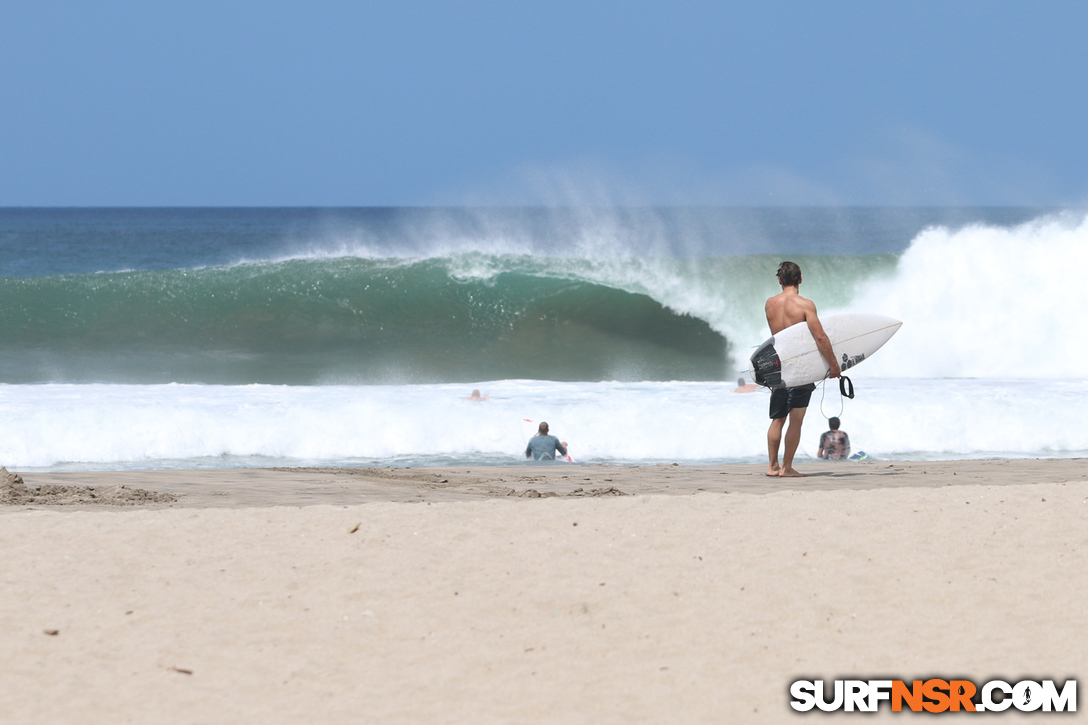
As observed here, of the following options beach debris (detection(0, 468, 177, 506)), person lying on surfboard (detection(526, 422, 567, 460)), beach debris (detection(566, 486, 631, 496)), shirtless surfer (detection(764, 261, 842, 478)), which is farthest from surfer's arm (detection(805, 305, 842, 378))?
beach debris (detection(0, 468, 177, 506))

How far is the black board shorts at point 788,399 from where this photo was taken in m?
6.66

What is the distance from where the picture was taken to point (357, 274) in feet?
62.9

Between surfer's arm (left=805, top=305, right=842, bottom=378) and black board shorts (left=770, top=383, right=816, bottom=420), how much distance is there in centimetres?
18

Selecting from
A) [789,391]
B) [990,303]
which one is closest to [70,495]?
[789,391]

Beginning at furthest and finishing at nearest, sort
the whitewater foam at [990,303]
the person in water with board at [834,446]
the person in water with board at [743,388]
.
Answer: the whitewater foam at [990,303]
the person in water with board at [743,388]
the person in water with board at [834,446]

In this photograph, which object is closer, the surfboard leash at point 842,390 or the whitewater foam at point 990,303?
the surfboard leash at point 842,390

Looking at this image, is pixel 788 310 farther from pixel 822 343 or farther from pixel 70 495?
pixel 70 495

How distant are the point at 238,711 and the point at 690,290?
626 inches

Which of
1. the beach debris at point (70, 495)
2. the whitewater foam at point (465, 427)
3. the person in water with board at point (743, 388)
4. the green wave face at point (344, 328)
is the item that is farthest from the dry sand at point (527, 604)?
the green wave face at point (344, 328)

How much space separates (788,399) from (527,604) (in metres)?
3.39

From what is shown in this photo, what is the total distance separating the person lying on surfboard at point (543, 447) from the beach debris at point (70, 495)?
354cm

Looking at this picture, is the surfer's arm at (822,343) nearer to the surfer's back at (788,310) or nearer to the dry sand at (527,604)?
the surfer's back at (788,310)

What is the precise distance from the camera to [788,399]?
263 inches

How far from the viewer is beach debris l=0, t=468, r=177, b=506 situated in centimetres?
565
